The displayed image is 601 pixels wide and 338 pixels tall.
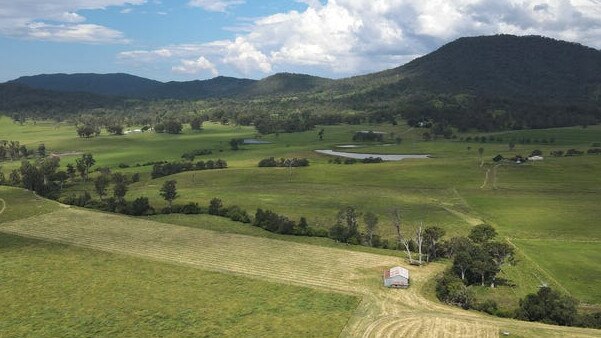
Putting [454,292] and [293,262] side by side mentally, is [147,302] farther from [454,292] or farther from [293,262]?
[454,292]

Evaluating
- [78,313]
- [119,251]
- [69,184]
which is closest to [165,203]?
[119,251]

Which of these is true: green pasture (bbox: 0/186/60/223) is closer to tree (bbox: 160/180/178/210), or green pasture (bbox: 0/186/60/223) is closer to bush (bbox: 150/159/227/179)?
tree (bbox: 160/180/178/210)

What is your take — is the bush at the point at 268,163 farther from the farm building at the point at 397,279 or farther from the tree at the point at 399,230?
the farm building at the point at 397,279

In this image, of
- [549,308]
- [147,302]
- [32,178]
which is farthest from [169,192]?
[549,308]

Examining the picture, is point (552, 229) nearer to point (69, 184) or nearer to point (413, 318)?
point (413, 318)

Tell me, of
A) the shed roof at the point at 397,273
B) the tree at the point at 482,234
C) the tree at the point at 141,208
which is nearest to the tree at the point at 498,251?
the tree at the point at 482,234

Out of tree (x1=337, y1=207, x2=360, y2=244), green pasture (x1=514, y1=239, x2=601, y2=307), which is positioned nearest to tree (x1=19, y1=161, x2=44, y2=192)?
tree (x1=337, y1=207, x2=360, y2=244)
